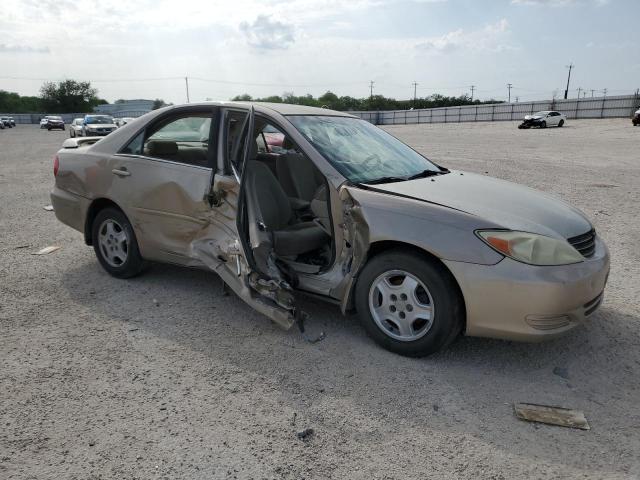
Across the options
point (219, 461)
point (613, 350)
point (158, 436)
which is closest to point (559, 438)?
point (613, 350)

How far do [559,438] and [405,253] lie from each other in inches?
53.4

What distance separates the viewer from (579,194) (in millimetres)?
9406

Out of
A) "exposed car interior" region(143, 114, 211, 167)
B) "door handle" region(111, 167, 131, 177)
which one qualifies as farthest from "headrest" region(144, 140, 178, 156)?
"door handle" region(111, 167, 131, 177)

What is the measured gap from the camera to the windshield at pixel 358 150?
389 centimetres

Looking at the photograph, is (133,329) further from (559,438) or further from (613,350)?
(613,350)

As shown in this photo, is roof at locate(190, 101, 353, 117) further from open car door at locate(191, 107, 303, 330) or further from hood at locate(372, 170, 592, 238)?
hood at locate(372, 170, 592, 238)

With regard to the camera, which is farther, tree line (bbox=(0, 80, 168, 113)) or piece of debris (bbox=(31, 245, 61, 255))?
tree line (bbox=(0, 80, 168, 113))

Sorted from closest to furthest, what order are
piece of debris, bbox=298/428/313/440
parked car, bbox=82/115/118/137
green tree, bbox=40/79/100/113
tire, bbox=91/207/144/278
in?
piece of debris, bbox=298/428/313/440 → tire, bbox=91/207/144/278 → parked car, bbox=82/115/118/137 → green tree, bbox=40/79/100/113

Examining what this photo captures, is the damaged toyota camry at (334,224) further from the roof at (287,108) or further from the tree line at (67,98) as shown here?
the tree line at (67,98)

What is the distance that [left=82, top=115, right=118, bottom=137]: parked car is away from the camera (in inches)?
1199

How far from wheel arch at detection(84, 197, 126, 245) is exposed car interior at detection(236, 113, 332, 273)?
1.49 m

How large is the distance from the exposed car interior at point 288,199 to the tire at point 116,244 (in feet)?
4.58

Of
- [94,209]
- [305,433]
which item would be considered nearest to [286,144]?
[94,209]

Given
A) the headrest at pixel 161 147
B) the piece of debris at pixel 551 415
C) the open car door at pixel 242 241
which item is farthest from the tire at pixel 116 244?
the piece of debris at pixel 551 415
